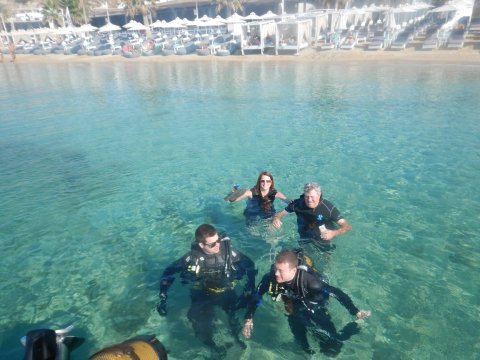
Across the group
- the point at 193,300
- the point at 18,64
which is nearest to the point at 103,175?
the point at 193,300

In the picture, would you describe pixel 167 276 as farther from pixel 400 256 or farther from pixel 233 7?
pixel 233 7

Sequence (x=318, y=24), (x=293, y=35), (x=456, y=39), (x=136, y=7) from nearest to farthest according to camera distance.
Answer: (x=456, y=39) → (x=293, y=35) → (x=318, y=24) → (x=136, y=7)

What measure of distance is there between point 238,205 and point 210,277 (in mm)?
4543

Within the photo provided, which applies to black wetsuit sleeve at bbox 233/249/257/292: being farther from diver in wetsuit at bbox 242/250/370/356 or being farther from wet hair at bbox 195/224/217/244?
wet hair at bbox 195/224/217/244

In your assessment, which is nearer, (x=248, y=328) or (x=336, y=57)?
(x=248, y=328)

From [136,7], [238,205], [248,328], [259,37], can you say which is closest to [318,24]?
[259,37]

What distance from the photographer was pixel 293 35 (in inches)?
1570

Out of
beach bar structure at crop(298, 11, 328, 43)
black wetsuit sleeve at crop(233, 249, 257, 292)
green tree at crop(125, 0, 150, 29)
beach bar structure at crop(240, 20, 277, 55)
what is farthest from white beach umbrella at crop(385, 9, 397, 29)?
black wetsuit sleeve at crop(233, 249, 257, 292)

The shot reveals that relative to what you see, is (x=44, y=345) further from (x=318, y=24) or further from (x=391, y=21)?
(x=391, y=21)

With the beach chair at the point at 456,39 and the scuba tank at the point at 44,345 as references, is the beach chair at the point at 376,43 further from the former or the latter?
the scuba tank at the point at 44,345

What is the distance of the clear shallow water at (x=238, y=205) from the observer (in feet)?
19.7

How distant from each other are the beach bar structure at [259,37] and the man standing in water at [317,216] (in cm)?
3580

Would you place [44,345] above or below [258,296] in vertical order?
above

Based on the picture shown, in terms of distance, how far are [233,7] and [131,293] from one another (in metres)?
59.0
